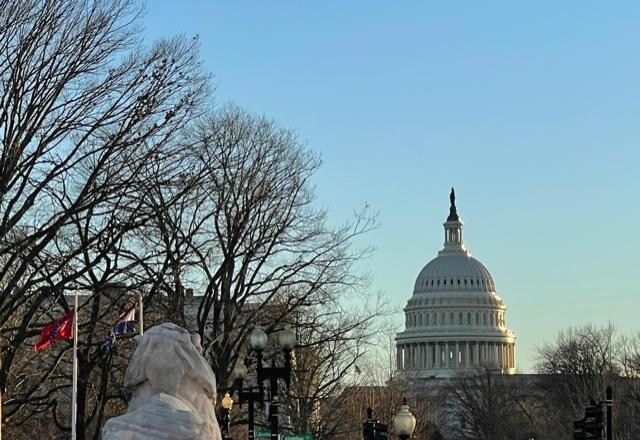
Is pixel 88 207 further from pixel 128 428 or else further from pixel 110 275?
pixel 128 428

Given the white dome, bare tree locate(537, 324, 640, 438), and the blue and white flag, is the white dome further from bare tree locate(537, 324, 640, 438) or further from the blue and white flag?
the blue and white flag

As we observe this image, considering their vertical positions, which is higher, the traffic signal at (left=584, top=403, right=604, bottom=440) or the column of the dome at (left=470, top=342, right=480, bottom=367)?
the column of the dome at (left=470, top=342, right=480, bottom=367)

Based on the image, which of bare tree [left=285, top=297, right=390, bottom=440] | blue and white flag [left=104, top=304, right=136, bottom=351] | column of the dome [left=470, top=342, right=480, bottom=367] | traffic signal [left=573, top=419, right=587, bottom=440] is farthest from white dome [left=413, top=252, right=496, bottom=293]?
traffic signal [left=573, top=419, right=587, bottom=440]

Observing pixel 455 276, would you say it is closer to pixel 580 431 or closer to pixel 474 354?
pixel 474 354

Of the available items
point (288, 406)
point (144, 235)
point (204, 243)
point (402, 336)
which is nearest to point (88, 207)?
point (144, 235)

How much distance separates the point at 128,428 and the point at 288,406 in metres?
38.0

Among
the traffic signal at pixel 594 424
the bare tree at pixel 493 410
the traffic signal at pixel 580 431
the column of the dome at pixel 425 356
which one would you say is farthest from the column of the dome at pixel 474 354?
the traffic signal at pixel 594 424

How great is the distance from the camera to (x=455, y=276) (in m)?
186

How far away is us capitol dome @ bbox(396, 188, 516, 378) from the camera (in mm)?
180875

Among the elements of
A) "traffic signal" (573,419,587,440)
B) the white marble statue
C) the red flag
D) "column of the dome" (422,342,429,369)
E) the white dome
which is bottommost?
the white marble statue

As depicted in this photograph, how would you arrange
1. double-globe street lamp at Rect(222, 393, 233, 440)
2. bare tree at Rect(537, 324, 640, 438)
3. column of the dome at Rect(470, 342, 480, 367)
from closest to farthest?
1. double-globe street lamp at Rect(222, 393, 233, 440)
2. bare tree at Rect(537, 324, 640, 438)
3. column of the dome at Rect(470, 342, 480, 367)

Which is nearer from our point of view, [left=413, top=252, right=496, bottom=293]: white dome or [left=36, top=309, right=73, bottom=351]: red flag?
[left=36, top=309, right=73, bottom=351]: red flag

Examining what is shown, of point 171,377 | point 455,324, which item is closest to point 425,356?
point 455,324

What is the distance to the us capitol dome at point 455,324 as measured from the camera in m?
181
